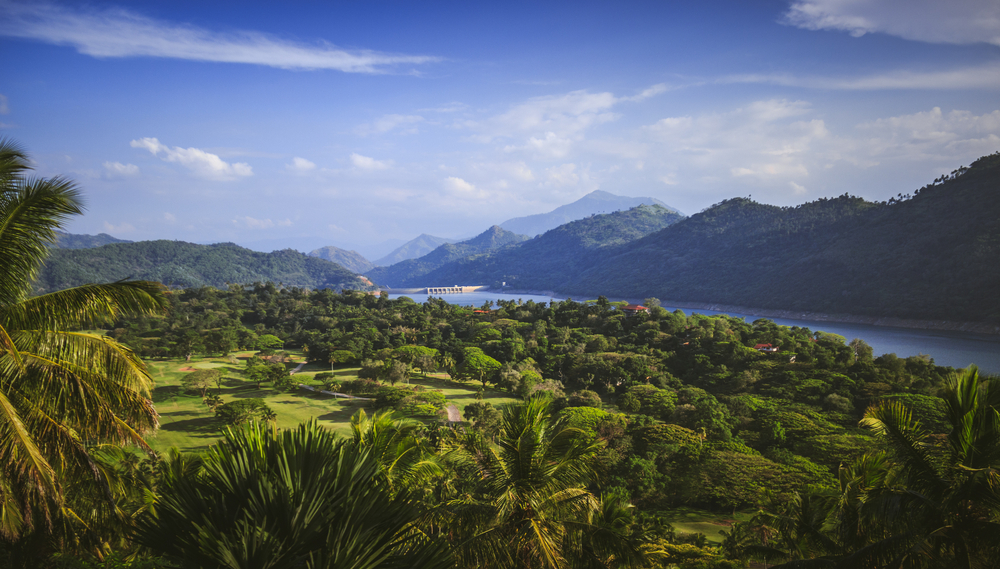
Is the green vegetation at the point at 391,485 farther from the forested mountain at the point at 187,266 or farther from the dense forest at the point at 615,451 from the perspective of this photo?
the forested mountain at the point at 187,266

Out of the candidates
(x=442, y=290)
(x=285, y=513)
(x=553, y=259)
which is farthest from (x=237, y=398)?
(x=553, y=259)

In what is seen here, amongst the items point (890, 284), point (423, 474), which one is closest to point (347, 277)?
point (890, 284)

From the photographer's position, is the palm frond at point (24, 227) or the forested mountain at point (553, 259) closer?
the palm frond at point (24, 227)

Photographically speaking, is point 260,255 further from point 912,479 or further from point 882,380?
point 912,479

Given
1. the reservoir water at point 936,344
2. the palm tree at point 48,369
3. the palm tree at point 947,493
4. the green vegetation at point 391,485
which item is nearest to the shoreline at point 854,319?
the reservoir water at point 936,344

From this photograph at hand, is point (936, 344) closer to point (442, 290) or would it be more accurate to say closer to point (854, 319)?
point (854, 319)

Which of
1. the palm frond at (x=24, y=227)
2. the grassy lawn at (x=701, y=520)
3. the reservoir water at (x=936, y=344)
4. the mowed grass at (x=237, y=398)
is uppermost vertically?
the palm frond at (x=24, y=227)
